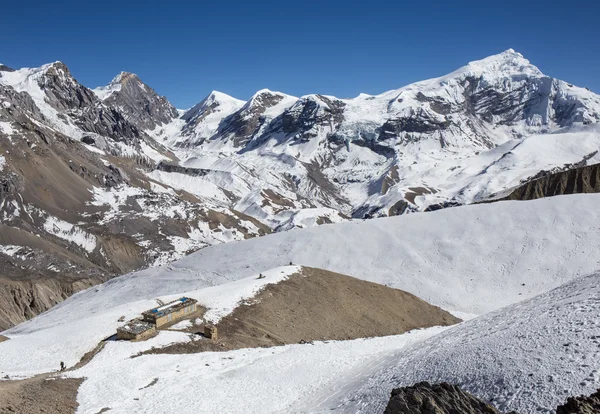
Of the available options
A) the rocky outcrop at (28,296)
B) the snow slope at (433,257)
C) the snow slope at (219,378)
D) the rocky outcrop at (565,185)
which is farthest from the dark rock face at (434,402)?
the rocky outcrop at (565,185)

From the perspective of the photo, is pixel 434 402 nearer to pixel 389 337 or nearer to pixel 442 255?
pixel 389 337

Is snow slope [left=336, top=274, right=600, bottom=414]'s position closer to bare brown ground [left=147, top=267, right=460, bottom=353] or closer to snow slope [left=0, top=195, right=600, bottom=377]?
bare brown ground [left=147, top=267, right=460, bottom=353]

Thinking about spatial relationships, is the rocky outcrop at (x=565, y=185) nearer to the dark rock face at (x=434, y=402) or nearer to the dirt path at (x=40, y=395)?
the dark rock face at (x=434, y=402)

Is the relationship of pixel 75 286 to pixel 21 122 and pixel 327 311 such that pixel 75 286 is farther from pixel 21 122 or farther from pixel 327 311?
pixel 21 122


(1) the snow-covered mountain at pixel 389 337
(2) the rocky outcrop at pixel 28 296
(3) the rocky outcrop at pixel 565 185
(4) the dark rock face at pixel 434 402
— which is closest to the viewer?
(4) the dark rock face at pixel 434 402

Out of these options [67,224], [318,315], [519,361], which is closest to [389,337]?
[318,315]

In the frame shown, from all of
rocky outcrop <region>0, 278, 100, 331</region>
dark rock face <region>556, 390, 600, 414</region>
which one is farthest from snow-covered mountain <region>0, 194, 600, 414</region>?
rocky outcrop <region>0, 278, 100, 331</region>
